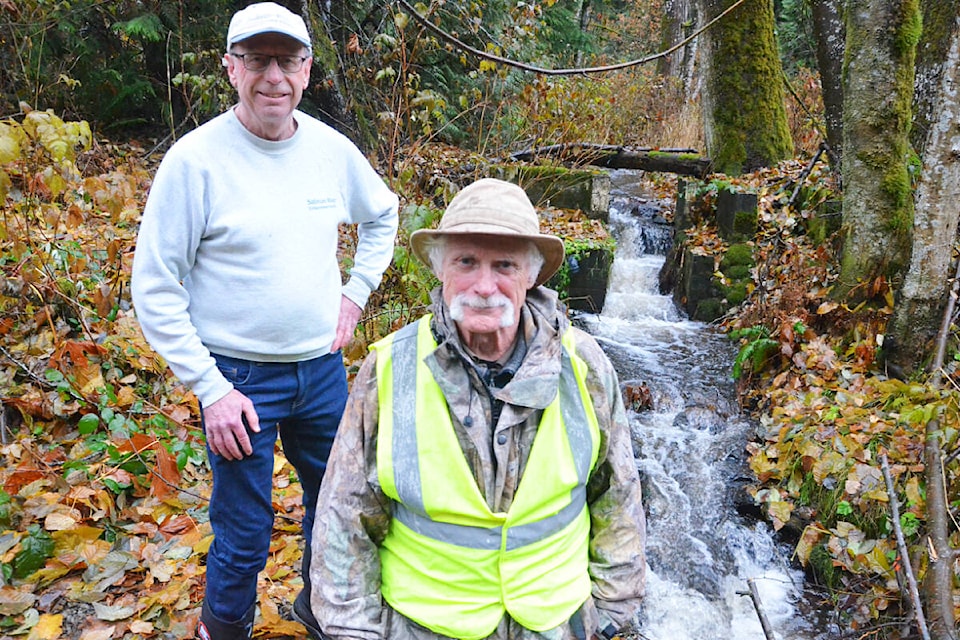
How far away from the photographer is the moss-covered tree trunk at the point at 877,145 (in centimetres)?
502

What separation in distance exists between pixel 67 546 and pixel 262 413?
1.68 m

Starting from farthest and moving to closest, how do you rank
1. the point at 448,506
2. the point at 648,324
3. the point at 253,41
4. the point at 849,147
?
the point at 648,324 < the point at 849,147 < the point at 253,41 < the point at 448,506

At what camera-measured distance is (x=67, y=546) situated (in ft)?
9.80

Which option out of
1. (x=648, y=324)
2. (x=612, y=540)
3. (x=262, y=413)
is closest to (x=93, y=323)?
(x=262, y=413)

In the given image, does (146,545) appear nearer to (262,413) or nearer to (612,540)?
(262,413)

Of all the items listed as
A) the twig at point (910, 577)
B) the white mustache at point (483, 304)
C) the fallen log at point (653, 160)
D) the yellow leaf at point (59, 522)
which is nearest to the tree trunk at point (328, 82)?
the fallen log at point (653, 160)

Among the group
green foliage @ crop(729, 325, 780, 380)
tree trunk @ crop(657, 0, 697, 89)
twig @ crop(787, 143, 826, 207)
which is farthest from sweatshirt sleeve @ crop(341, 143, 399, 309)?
tree trunk @ crop(657, 0, 697, 89)

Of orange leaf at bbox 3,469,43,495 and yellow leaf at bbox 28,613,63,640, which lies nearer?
yellow leaf at bbox 28,613,63,640

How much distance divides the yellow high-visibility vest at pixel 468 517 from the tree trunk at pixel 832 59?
662 cm

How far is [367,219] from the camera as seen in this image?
2568 millimetres

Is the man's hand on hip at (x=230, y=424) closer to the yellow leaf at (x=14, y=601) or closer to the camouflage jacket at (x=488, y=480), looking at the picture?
the camouflage jacket at (x=488, y=480)

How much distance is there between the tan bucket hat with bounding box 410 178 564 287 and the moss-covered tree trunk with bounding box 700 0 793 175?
7.90 m

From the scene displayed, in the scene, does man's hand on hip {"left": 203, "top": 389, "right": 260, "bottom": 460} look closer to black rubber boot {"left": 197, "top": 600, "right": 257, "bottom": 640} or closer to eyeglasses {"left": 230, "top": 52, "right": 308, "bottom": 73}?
black rubber boot {"left": 197, "top": 600, "right": 257, "bottom": 640}

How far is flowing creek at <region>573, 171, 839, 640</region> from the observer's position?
3844 mm
